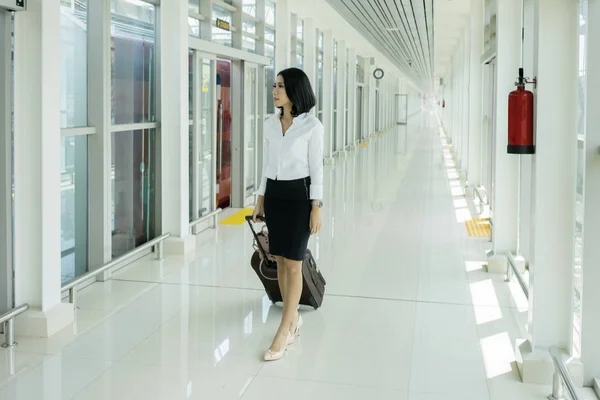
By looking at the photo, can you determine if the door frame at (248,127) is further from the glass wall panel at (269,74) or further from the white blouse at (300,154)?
the white blouse at (300,154)

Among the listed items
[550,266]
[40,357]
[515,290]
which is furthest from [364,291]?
[40,357]

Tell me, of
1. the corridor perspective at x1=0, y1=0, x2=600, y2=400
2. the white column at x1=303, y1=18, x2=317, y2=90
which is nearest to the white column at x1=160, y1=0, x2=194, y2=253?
the corridor perspective at x1=0, y1=0, x2=600, y2=400

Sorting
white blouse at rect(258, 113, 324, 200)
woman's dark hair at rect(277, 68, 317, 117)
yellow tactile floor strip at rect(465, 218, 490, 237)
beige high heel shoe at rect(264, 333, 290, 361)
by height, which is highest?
woman's dark hair at rect(277, 68, 317, 117)

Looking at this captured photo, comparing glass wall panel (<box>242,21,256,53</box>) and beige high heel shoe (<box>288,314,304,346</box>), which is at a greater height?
glass wall panel (<box>242,21,256,53</box>)

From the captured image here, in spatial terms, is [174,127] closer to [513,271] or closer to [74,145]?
[74,145]

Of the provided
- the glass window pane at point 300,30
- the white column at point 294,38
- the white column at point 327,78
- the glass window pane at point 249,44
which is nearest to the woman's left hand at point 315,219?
the glass window pane at point 249,44

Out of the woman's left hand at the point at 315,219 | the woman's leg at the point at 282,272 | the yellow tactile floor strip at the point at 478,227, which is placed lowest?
the yellow tactile floor strip at the point at 478,227

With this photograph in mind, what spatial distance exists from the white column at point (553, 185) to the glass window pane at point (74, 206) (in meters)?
3.39

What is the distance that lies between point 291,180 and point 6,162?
171 cm

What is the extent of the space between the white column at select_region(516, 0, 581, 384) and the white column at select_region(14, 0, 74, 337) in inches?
109

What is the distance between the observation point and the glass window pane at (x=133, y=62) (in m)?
5.93

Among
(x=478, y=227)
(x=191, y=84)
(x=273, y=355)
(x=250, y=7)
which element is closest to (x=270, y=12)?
(x=250, y=7)

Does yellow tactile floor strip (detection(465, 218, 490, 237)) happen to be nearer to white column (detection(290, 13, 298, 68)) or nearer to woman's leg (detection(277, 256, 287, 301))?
woman's leg (detection(277, 256, 287, 301))

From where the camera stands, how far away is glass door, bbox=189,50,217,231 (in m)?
7.91
